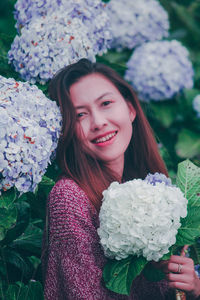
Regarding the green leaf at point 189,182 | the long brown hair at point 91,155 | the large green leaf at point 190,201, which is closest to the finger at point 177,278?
the large green leaf at point 190,201

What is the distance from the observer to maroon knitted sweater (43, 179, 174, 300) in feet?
5.71

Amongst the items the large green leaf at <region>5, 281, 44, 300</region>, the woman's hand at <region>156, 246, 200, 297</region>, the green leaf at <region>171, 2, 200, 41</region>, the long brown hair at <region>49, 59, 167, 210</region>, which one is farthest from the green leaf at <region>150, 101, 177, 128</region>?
the large green leaf at <region>5, 281, 44, 300</region>

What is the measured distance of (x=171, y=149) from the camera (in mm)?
3648

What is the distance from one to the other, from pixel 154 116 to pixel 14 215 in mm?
1949

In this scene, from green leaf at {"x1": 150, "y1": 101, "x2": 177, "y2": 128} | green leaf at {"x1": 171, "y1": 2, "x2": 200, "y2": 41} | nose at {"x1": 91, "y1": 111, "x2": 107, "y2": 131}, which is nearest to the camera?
Answer: nose at {"x1": 91, "y1": 111, "x2": 107, "y2": 131}

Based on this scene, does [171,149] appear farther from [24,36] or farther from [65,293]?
[65,293]

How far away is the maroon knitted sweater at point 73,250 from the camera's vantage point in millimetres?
1740

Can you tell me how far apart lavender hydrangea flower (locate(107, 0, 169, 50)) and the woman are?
119 centimetres

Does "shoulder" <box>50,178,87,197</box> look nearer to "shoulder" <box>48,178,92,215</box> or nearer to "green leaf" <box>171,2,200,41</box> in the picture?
"shoulder" <box>48,178,92,215</box>

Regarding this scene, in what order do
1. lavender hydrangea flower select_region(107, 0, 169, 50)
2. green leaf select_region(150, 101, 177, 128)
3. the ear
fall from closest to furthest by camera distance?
the ear, lavender hydrangea flower select_region(107, 0, 169, 50), green leaf select_region(150, 101, 177, 128)

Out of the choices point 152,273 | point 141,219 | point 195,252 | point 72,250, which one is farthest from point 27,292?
point 195,252

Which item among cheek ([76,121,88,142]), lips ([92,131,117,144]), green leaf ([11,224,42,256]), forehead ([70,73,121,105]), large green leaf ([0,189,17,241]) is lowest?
green leaf ([11,224,42,256])

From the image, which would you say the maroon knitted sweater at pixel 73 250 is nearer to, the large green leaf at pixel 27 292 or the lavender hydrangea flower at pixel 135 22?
the large green leaf at pixel 27 292

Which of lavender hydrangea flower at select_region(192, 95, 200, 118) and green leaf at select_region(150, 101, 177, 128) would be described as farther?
green leaf at select_region(150, 101, 177, 128)
